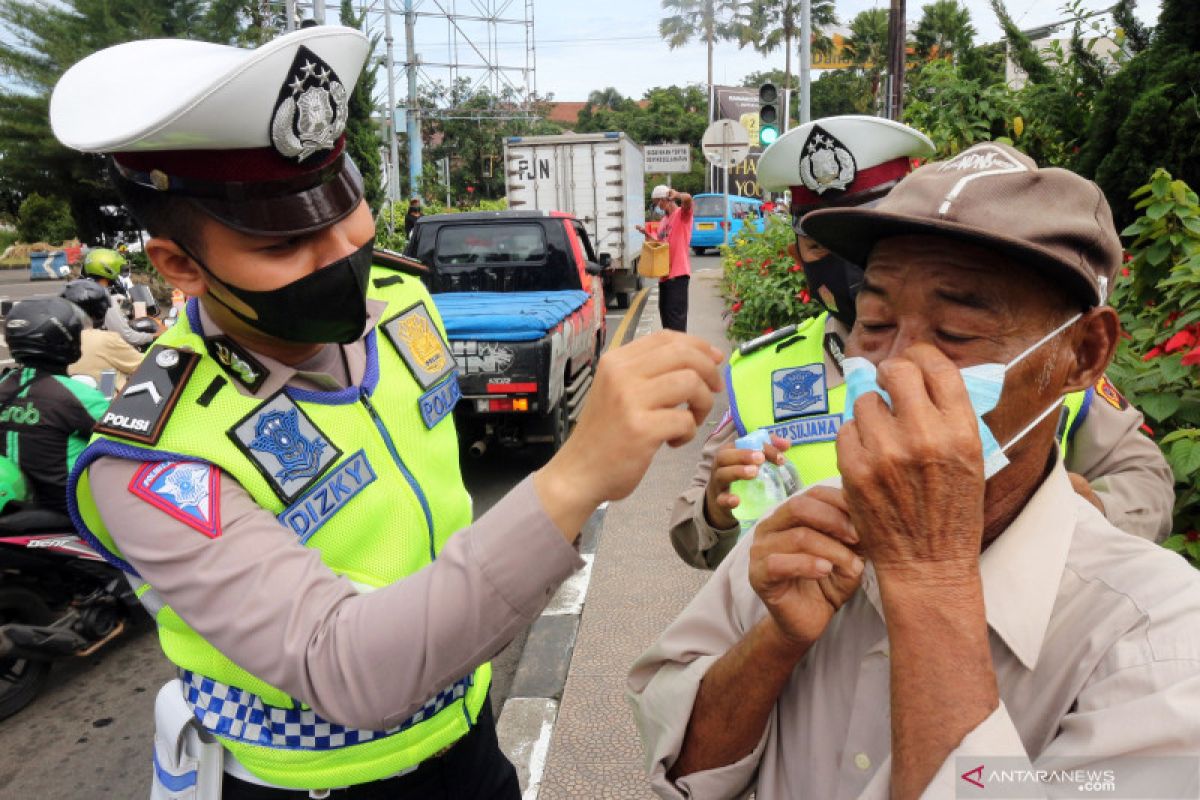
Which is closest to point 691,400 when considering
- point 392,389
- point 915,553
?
point 915,553

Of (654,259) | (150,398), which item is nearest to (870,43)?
(654,259)

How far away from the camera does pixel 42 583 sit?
13.0 ft

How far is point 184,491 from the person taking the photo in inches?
49.1

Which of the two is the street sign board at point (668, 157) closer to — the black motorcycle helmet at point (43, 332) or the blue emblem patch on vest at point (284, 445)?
the black motorcycle helmet at point (43, 332)

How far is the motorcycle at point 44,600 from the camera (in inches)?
146

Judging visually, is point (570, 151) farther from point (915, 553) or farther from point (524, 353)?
point (915, 553)

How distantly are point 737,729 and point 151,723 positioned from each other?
11.3ft

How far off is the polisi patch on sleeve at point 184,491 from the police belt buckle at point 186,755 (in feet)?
1.61

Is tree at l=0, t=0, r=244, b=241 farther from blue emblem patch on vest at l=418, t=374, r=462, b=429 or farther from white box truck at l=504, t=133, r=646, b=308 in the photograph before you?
blue emblem patch on vest at l=418, t=374, r=462, b=429

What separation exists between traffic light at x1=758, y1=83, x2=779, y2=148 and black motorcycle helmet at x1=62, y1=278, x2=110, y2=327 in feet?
25.4

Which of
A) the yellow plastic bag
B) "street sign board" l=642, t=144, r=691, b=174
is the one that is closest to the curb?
the yellow plastic bag

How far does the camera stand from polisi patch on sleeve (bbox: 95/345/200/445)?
50.9 inches

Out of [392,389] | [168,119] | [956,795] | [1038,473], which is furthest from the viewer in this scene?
[392,389]

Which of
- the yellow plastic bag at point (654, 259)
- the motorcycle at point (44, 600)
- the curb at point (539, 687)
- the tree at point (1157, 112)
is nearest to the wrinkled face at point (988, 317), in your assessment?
the curb at point (539, 687)
